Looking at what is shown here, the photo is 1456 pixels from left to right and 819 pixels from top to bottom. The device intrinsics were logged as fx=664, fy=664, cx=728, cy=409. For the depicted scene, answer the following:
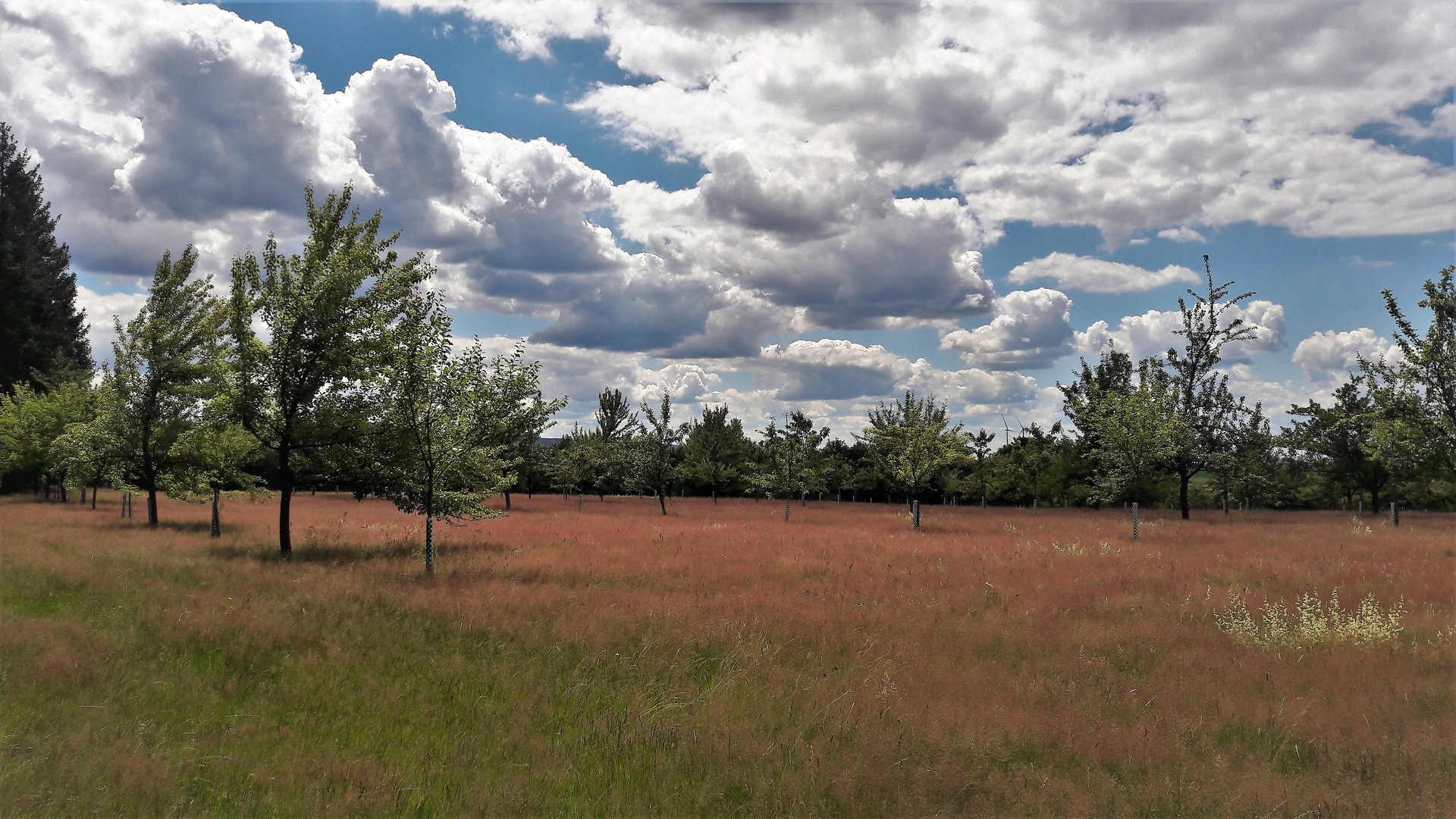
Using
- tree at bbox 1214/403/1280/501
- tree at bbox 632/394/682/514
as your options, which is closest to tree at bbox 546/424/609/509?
tree at bbox 632/394/682/514

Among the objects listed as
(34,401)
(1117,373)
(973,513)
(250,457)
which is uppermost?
(1117,373)

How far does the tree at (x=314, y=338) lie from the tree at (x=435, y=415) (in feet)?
4.47

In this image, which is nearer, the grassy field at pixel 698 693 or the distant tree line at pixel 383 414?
the grassy field at pixel 698 693

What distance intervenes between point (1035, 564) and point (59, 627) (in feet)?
72.0

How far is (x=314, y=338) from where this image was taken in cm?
1886

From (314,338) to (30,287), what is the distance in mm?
54575

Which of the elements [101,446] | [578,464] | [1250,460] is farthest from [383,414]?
[1250,460]

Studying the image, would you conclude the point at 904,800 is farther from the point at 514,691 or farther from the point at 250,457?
the point at 250,457

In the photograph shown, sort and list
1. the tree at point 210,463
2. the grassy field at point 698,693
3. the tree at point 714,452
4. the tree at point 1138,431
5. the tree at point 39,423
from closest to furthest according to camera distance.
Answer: the grassy field at point 698,693 < the tree at point 210,463 < the tree at point 1138,431 < the tree at point 39,423 < the tree at point 714,452

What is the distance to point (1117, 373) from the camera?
210ft

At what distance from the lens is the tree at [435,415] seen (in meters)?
17.2

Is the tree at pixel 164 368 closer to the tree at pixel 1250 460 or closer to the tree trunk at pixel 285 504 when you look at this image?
the tree trunk at pixel 285 504

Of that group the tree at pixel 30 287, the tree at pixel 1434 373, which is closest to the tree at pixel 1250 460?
the tree at pixel 1434 373

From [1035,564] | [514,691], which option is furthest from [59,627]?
[1035,564]
